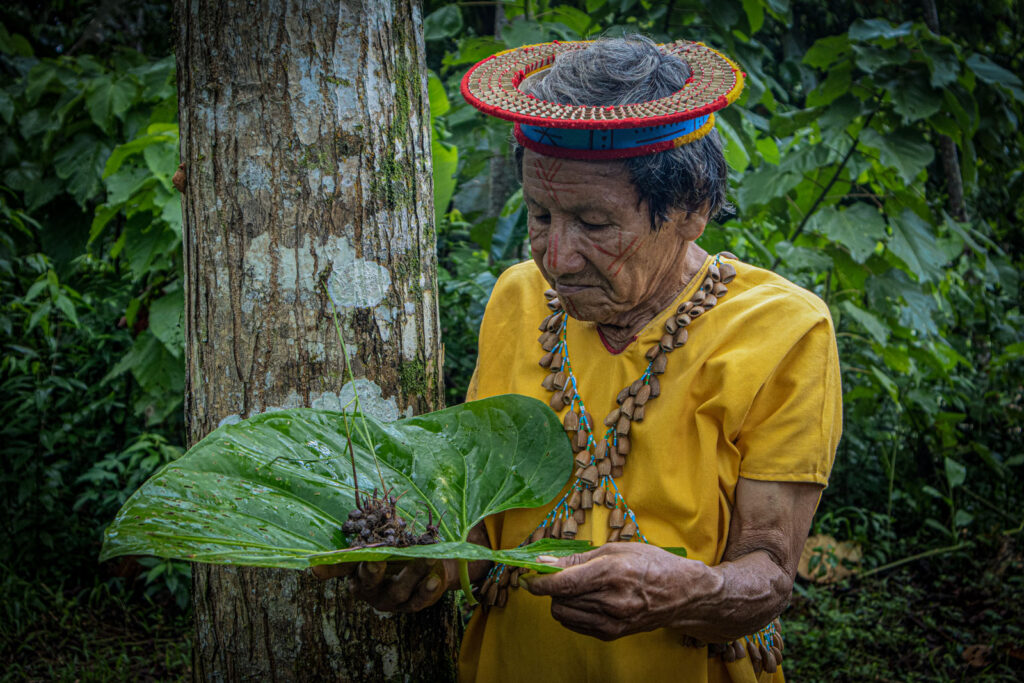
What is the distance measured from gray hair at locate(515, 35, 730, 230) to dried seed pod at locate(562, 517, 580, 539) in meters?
0.60

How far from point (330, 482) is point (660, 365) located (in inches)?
26.2

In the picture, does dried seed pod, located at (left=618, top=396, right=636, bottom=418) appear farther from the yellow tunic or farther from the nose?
the nose

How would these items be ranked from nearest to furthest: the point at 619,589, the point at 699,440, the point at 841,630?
the point at 619,589 < the point at 699,440 < the point at 841,630

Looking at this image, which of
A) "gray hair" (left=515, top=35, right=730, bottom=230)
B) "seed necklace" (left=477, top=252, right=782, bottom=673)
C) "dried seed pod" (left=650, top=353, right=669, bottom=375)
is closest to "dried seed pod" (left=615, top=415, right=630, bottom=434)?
"seed necklace" (left=477, top=252, right=782, bottom=673)

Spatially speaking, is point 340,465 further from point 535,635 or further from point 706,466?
point 706,466

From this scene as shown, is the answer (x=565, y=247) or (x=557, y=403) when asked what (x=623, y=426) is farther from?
(x=565, y=247)

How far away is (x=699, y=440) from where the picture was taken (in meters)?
1.40

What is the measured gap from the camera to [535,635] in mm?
1495

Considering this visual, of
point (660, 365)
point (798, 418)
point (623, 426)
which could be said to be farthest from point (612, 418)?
point (798, 418)

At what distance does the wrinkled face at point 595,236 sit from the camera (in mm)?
1380

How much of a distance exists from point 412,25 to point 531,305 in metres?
0.66

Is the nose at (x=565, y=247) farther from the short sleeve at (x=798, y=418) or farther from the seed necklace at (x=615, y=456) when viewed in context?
the short sleeve at (x=798, y=418)

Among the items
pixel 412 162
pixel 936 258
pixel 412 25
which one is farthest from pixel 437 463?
pixel 936 258

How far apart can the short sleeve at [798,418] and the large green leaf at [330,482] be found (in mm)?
346
